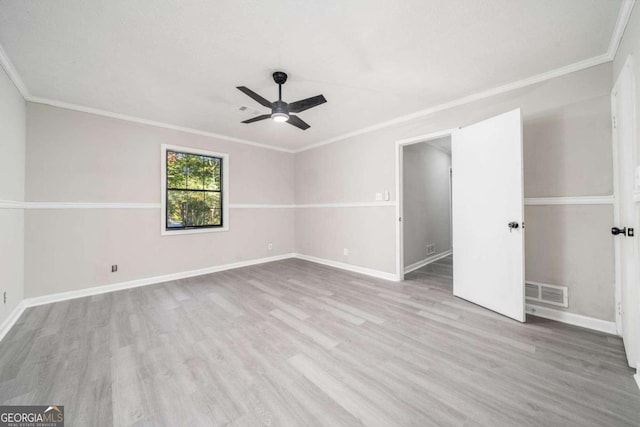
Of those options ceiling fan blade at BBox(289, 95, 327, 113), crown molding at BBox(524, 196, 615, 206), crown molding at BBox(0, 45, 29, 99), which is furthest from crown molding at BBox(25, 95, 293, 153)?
crown molding at BBox(524, 196, 615, 206)

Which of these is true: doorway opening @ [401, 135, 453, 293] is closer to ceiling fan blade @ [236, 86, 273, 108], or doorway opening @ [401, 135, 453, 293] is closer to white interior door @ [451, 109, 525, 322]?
white interior door @ [451, 109, 525, 322]

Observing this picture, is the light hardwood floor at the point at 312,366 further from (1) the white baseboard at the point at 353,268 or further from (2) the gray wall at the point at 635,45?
(2) the gray wall at the point at 635,45

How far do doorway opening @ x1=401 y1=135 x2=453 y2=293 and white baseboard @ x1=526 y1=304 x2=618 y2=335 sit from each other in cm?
103

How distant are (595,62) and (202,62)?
12.2 feet

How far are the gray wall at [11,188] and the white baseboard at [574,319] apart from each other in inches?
209

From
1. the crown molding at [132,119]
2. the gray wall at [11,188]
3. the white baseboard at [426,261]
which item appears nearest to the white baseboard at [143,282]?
the gray wall at [11,188]

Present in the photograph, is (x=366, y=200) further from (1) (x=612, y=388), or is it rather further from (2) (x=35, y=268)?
(2) (x=35, y=268)

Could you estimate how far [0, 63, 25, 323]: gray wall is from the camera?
2230mm

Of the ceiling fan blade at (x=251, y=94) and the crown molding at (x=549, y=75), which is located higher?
the crown molding at (x=549, y=75)

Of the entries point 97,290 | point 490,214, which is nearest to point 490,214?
point 490,214

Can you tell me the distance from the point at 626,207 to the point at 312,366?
108 inches

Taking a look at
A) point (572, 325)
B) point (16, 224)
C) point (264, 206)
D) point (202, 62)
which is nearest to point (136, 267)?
point (16, 224)

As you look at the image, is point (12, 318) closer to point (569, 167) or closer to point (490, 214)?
point (490, 214)

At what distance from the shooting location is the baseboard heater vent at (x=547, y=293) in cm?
236
